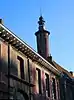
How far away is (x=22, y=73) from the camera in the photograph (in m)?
23.0

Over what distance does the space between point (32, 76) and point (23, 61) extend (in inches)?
74.3

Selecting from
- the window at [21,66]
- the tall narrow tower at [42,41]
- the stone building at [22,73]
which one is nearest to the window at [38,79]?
the stone building at [22,73]

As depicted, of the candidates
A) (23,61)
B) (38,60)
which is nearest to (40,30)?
(38,60)

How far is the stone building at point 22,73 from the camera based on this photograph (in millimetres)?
20016

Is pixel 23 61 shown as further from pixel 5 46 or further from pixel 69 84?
pixel 69 84

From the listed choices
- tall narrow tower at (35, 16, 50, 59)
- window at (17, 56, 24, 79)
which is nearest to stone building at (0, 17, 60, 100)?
window at (17, 56, 24, 79)

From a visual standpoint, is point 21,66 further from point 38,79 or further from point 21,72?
point 38,79

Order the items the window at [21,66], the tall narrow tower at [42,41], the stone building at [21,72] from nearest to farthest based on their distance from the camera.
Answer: the stone building at [21,72] → the window at [21,66] → the tall narrow tower at [42,41]

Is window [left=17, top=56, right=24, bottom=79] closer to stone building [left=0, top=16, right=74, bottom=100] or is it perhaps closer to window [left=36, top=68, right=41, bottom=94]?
stone building [left=0, top=16, right=74, bottom=100]

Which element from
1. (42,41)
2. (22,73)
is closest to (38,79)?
(22,73)

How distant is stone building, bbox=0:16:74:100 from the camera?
65.7 feet

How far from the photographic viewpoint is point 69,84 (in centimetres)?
3597

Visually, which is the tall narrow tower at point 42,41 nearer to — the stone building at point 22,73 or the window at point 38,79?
the stone building at point 22,73

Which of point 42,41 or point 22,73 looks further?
point 42,41
